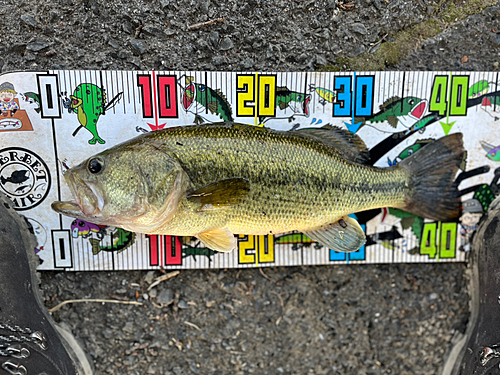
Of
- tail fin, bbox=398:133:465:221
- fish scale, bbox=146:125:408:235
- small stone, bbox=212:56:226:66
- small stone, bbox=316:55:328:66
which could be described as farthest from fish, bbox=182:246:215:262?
small stone, bbox=316:55:328:66

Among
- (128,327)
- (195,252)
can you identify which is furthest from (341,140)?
(128,327)

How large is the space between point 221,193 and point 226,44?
1.26m

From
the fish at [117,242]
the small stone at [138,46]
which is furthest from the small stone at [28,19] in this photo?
the fish at [117,242]

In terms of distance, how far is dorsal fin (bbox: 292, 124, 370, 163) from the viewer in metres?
2.26

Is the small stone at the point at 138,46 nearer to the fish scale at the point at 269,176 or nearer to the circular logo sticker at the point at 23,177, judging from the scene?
the fish scale at the point at 269,176

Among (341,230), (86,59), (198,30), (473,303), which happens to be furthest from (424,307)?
(86,59)

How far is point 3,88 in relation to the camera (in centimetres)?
239

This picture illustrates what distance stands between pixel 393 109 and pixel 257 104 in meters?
1.10

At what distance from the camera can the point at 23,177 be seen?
8.11 ft

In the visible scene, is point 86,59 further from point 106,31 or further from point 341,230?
point 341,230

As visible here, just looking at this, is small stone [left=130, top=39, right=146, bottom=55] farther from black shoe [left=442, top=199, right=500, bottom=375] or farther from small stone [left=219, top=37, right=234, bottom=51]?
black shoe [left=442, top=199, right=500, bottom=375]

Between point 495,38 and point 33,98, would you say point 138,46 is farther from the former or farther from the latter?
point 495,38

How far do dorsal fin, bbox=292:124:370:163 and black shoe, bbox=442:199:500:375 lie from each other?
1.32m

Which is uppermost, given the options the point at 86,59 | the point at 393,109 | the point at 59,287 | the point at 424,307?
the point at 86,59
